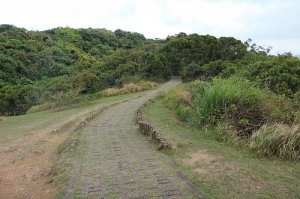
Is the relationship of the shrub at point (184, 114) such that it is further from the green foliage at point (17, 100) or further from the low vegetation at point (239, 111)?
the green foliage at point (17, 100)

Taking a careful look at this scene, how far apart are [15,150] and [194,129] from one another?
17.6 feet

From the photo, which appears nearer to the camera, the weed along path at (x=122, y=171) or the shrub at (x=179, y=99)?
the weed along path at (x=122, y=171)

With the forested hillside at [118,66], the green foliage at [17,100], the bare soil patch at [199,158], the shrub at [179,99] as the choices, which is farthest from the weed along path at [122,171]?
the green foliage at [17,100]

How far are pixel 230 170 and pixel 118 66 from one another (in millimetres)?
29892

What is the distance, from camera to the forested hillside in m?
20.1

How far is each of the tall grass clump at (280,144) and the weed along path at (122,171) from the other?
2.18 metres

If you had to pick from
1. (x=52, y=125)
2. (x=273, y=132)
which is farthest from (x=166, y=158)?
Answer: (x=52, y=125)

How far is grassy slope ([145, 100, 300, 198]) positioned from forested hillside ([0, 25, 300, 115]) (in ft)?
28.4

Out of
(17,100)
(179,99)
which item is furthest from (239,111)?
(17,100)

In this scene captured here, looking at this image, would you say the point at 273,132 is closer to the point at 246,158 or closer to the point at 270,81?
the point at 246,158

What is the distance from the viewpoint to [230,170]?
22.7 feet

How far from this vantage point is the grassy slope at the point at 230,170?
19.1 feet

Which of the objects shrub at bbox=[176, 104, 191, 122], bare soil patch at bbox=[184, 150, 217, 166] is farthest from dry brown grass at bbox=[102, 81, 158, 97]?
bare soil patch at bbox=[184, 150, 217, 166]

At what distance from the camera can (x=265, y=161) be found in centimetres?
769
